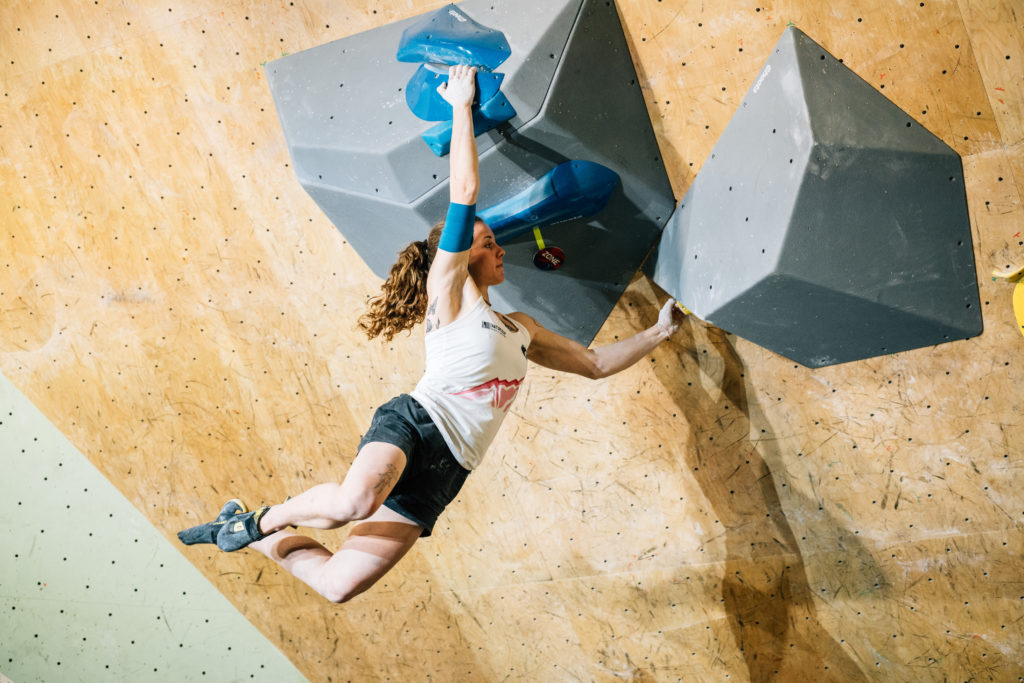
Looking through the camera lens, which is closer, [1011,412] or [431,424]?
[431,424]

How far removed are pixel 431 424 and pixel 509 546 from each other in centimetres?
89

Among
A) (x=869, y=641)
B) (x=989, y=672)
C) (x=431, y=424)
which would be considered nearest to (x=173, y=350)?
(x=431, y=424)

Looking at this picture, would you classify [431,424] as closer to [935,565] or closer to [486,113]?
[486,113]

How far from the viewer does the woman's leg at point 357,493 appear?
173 centimetres

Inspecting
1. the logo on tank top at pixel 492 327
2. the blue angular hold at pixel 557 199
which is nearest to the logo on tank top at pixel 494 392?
the logo on tank top at pixel 492 327

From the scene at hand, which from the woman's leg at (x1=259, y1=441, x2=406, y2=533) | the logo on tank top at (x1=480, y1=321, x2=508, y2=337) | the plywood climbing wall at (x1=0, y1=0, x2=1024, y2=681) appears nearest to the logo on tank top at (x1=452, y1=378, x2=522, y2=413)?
the logo on tank top at (x1=480, y1=321, x2=508, y2=337)

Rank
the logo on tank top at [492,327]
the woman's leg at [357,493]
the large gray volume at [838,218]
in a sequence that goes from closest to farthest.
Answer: the large gray volume at [838,218] < the woman's leg at [357,493] < the logo on tank top at [492,327]

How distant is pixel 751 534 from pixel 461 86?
67.5 inches

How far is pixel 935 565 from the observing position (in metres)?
2.29

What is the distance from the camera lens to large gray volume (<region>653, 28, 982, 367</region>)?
1.60 metres

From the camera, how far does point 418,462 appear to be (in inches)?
74.3

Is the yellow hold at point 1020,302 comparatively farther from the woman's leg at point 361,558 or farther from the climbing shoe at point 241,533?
the climbing shoe at point 241,533

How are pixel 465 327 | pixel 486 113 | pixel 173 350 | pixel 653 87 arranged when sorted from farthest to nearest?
1. pixel 173 350
2. pixel 653 87
3. pixel 486 113
4. pixel 465 327

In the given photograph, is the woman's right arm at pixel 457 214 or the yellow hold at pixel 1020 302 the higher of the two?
the woman's right arm at pixel 457 214
